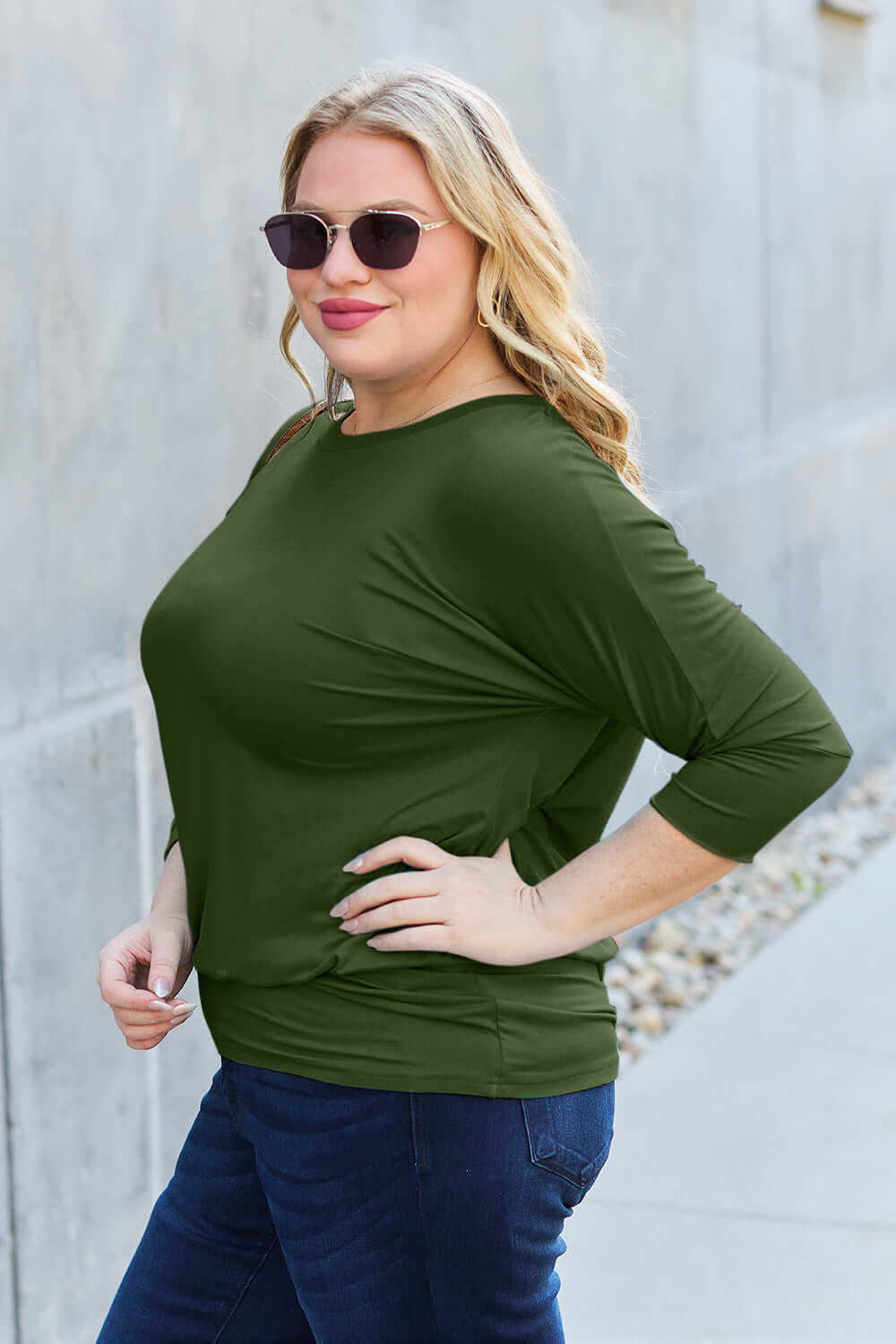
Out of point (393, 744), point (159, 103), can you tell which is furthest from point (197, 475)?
point (393, 744)

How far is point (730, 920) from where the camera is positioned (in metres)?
6.18

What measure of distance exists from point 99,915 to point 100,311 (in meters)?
1.09

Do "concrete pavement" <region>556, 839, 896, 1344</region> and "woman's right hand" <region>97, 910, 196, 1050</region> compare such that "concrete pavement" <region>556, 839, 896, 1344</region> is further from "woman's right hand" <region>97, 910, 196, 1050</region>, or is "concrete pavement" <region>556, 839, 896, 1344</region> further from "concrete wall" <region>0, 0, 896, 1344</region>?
"woman's right hand" <region>97, 910, 196, 1050</region>

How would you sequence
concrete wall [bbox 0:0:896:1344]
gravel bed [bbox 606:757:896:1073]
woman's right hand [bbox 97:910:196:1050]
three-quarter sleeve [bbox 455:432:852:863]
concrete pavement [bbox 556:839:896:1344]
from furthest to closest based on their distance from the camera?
gravel bed [bbox 606:757:896:1073] → concrete pavement [bbox 556:839:896:1344] → concrete wall [bbox 0:0:896:1344] → woman's right hand [bbox 97:910:196:1050] → three-quarter sleeve [bbox 455:432:852:863]

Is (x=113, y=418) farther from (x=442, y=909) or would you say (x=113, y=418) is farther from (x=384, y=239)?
(x=442, y=909)

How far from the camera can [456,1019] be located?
1770mm

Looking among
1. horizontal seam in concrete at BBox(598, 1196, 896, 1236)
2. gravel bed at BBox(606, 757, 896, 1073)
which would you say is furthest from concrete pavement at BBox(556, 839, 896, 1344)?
gravel bed at BBox(606, 757, 896, 1073)

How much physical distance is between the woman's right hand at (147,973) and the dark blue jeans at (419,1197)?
0.31 feet

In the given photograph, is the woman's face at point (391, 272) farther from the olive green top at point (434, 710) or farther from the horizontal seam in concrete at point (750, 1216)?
the horizontal seam in concrete at point (750, 1216)

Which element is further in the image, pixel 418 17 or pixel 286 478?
pixel 418 17

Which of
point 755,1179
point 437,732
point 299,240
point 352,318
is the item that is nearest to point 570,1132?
point 437,732

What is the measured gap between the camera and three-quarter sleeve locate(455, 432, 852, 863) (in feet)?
5.39

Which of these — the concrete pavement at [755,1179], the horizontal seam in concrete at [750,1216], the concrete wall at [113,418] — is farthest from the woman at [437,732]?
the horizontal seam in concrete at [750,1216]

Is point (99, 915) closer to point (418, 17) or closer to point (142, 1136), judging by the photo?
point (142, 1136)
